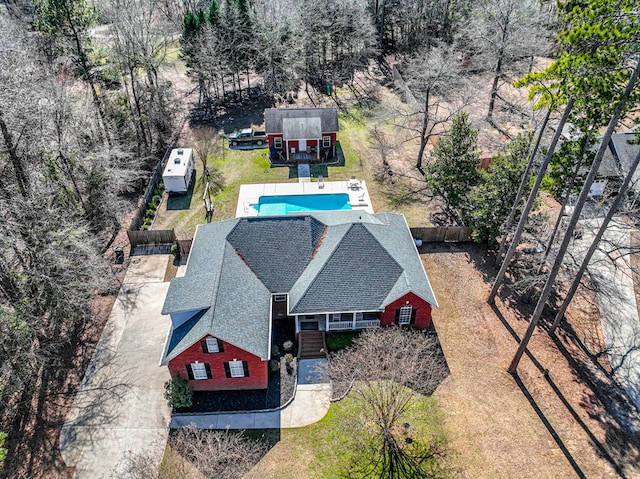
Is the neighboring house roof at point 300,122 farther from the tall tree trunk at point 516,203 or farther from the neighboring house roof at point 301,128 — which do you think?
the tall tree trunk at point 516,203

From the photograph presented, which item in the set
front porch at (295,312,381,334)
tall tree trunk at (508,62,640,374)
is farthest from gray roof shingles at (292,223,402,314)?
tall tree trunk at (508,62,640,374)

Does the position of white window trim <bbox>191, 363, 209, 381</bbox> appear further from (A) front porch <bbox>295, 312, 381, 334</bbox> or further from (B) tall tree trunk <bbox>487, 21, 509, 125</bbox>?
(B) tall tree trunk <bbox>487, 21, 509, 125</bbox>

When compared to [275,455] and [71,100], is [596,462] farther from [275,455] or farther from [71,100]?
[71,100]

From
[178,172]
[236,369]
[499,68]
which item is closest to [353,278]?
[236,369]

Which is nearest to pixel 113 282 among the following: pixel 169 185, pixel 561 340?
pixel 169 185

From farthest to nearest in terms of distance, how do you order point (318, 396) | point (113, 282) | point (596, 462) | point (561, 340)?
point (113, 282) < point (561, 340) < point (318, 396) < point (596, 462)
